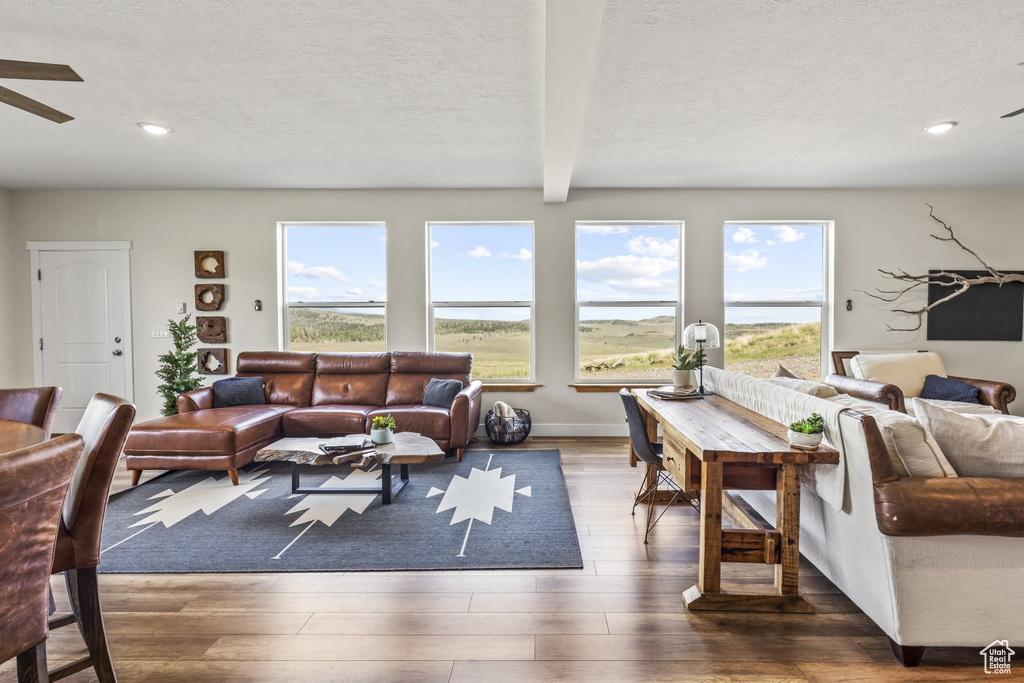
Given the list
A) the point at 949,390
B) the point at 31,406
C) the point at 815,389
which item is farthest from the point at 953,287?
the point at 31,406

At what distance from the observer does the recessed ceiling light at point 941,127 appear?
132 inches

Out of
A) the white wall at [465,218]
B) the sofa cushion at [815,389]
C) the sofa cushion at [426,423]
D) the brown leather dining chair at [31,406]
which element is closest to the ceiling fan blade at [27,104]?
the brown leather dining chair at [31,406]

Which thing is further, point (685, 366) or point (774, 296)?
point (774, 296)

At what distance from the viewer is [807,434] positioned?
196cm

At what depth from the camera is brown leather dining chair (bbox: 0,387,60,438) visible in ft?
7.94

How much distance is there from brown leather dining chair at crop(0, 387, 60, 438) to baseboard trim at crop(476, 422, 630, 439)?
3.40 metres

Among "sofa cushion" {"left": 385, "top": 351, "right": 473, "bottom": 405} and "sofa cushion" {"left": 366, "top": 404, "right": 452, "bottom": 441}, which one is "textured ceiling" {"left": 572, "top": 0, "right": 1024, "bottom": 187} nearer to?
"sofa cushion" {"left": 385, "top": 351, "right": 473, "bottom": 405}

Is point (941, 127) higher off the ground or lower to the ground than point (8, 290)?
higher

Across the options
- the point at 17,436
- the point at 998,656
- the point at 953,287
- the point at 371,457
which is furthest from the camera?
the point at 953,287

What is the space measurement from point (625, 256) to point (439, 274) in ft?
6.51

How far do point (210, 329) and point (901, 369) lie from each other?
6.79m

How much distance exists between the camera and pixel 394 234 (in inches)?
205

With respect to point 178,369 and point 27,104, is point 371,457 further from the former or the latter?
point 178,369

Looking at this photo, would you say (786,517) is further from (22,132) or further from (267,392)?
(22,132)
